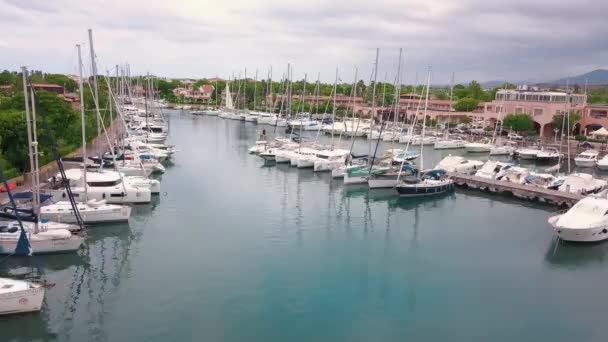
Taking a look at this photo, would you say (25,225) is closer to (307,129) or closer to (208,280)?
(208,280)

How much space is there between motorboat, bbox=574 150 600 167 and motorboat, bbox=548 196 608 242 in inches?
1192

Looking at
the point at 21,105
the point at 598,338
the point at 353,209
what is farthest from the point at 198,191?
the point at 598,338

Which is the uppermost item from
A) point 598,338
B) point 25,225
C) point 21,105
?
point 21,105

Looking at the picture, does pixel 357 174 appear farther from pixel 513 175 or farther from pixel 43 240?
pixel 43 240

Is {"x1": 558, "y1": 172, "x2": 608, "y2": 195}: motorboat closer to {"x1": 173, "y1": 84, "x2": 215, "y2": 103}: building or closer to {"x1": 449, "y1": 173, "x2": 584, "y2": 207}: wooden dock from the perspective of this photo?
{"x1": 449, "y1": 173, "x2": 584, "y2": 207}: wooden dock

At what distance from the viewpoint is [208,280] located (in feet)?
77.6

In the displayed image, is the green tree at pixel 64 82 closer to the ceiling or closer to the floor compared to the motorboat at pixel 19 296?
closer to the ceiling

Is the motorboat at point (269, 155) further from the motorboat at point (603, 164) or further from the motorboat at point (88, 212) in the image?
the motorboat at point (603, 164)

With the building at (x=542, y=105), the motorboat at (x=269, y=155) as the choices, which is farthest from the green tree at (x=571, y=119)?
the motorboat at (x=269, y=155)

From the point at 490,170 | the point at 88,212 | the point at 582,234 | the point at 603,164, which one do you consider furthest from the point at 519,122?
the point at 88,212

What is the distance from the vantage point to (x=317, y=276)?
24797 mm

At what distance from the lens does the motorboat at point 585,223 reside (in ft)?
96.8

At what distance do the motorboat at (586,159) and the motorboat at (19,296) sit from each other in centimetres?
5857

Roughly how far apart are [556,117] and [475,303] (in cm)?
6379
